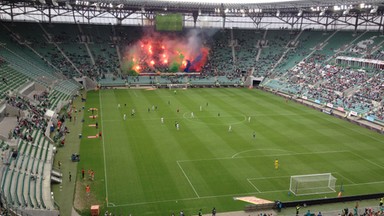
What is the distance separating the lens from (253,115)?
55281 mm

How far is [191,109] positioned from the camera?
58344 mm

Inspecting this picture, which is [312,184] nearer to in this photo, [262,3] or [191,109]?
[191,109]

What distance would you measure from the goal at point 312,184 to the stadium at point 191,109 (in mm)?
118

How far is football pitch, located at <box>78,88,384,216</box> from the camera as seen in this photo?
28891 mm

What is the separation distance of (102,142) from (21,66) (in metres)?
29.8

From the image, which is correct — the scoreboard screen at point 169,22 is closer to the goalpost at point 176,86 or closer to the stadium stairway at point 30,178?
the goalpost at point 176,86

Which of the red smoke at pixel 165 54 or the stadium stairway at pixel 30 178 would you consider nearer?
the stadium stairway at pixel 30 178

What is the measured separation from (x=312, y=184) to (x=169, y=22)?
6893 cm

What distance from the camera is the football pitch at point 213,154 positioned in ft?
94.8

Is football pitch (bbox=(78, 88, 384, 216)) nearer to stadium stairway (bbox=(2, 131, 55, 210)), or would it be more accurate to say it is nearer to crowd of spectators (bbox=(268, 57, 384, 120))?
stadium stairway (bbox=(2, 131, 55, 210))

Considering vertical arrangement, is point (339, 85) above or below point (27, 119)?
above

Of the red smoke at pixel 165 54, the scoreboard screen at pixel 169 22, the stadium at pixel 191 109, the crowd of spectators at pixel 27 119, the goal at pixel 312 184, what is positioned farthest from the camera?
the scoreboard screen at pixel 169 22

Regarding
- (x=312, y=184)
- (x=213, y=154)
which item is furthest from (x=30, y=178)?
(x=312, y=184)

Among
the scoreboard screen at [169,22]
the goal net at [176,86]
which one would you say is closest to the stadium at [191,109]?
the scoreboard screen at [169,22]
